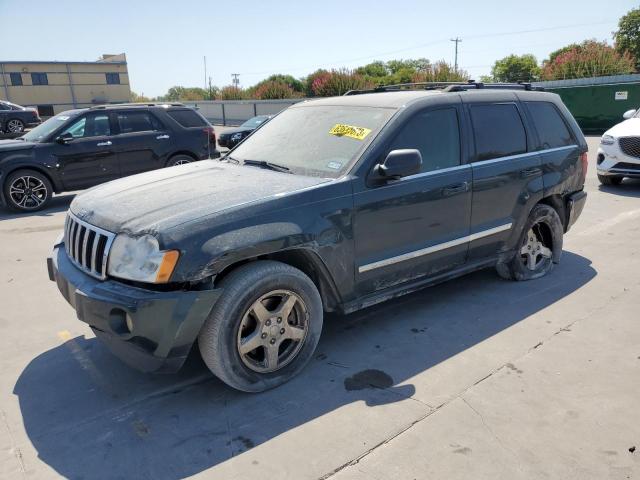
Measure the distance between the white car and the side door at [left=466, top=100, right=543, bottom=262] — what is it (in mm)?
5436

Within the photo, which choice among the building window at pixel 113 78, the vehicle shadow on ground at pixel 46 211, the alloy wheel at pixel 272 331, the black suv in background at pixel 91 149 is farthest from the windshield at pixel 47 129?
the building window at pixel 113 78

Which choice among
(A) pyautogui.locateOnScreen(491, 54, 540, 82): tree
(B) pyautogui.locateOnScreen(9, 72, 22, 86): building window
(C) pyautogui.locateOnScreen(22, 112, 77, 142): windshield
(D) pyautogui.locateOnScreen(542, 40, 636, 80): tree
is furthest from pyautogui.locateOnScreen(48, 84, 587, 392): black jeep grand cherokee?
(A) pyautogui.locateOnScreen(491, 54, 540, 82): tree

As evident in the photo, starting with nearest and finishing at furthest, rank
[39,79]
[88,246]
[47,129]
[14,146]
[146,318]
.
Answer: [146,318]
[88,246]
[14,146]
[47,129]
[39,79]

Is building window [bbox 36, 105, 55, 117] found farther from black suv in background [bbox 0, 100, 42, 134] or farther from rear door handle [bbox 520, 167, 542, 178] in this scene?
rear door handle [bbox 520, 167, 542, 178]

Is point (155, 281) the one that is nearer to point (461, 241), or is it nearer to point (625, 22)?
point (461, 241)

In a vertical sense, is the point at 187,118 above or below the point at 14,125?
below

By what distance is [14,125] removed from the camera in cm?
2361

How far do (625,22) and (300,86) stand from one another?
1711 inches

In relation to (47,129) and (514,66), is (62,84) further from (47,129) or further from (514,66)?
(514,66)

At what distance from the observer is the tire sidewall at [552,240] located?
15.8ft

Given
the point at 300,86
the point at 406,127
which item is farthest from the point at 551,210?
the point at 300,86

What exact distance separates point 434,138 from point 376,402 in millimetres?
2043

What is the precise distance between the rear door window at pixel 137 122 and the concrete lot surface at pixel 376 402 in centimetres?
558

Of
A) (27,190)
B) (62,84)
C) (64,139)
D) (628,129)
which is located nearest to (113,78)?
(62,84)
